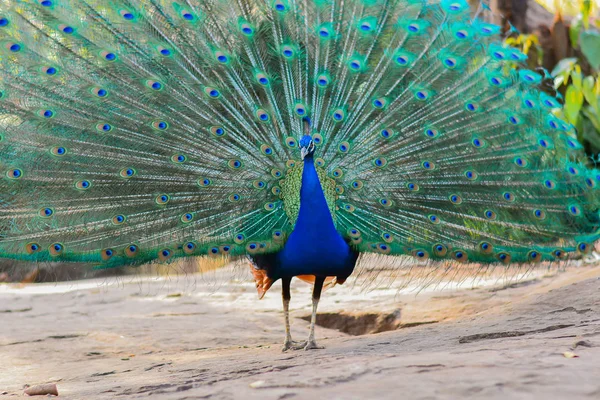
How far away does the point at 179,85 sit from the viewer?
448 cm

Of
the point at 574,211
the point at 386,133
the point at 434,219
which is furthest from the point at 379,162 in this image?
the point at 574,211

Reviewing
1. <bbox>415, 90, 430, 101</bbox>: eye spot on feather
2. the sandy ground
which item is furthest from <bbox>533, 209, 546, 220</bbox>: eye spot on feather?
<bbox>415, 90, 430, 101</bbox>: eye spot on feather

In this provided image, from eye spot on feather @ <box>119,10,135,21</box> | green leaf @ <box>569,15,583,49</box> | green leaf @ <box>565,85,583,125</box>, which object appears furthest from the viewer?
green leaf @ <box>569,15,583,49</box>

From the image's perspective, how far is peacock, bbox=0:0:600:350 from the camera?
14.1 ft

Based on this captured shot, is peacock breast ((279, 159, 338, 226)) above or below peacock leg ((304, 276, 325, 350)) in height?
above

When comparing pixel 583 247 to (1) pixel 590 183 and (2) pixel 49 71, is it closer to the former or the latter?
(1) pixel 590 183

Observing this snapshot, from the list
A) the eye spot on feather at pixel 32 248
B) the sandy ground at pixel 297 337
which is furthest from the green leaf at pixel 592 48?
the eye spot on feather at pixel 32 248

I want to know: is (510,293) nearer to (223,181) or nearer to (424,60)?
(424,60)

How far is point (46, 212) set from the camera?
4297 millimetres

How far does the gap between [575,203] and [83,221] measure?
2.94 meters

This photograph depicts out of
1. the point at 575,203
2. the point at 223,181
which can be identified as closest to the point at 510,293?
the point at 575,203

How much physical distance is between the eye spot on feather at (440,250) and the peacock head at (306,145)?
0.92 meters

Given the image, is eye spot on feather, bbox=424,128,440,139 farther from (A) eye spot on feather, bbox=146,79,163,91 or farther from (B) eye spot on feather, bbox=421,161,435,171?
(A) eye spot on feather, bbox=146,79,163,91

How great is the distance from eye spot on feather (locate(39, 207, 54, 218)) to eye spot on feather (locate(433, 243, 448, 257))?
221 cm
